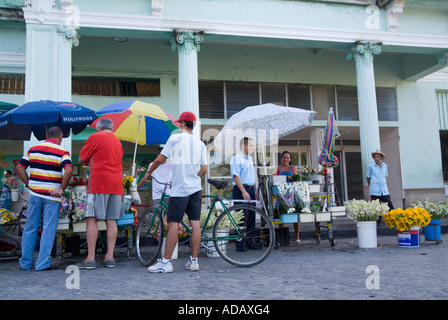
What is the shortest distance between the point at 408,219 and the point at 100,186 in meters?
5.08

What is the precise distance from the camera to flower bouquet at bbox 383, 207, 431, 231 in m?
6.90

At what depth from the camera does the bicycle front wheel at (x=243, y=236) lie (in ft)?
16.7

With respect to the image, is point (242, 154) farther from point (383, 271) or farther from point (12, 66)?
point (12, 66)

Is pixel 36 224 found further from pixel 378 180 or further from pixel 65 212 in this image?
pixel 378 180

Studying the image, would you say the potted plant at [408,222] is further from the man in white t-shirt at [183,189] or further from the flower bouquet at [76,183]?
the flower bouquet at [76,183]

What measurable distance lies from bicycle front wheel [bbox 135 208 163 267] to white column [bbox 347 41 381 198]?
7379mm

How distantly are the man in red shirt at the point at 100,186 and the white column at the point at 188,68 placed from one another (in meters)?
4.71

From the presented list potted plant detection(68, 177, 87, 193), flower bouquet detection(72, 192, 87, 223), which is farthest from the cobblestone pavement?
potted plant detection(68, 177, 87, 193)

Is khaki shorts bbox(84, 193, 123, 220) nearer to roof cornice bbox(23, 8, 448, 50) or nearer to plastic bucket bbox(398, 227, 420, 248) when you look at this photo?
plastic bucket bbox(398, 227, 420, 248)

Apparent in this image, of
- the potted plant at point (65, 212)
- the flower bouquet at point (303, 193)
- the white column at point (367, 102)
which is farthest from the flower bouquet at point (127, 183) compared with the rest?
the white column at point (367, 102)

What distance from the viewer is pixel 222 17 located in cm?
1058

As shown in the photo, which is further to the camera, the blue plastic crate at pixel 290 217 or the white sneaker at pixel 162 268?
the blue plastic crate at pixel 290 217

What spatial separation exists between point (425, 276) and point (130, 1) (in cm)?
887

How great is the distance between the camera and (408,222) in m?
6.89
